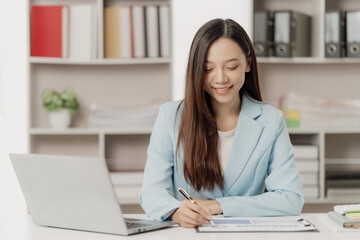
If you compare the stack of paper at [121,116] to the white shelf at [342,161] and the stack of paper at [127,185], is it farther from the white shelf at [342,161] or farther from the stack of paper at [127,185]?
the white shelf at [342,161]

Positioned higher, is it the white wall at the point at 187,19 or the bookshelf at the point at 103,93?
the white wall at the point at 187,19

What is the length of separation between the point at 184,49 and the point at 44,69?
0.86 metres

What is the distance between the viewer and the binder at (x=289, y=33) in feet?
10.6

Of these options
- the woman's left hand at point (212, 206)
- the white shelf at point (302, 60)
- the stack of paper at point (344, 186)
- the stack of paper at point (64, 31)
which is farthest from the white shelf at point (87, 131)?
the woman's left hand at point (212, 206)

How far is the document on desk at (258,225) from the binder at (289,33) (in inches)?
69.5

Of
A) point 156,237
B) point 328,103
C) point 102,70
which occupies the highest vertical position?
point 102,70

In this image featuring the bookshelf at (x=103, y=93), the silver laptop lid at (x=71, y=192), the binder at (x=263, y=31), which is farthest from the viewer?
the bookshelf at (x=103, y=93)

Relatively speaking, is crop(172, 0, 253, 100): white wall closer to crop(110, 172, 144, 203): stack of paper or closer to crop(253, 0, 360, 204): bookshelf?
crop(253, 0, 360, 204): bookshelf

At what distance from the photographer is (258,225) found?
1521 mm

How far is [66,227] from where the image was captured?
1498 millimetres

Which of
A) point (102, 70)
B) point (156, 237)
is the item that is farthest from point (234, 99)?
point (102, 70)

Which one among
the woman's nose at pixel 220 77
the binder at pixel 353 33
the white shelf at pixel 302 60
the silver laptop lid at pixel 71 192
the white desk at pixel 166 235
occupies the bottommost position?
the white desk at pixel 166 235

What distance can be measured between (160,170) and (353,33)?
182cm

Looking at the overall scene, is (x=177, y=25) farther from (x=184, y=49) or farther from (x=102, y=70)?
(x=102, y=70)
